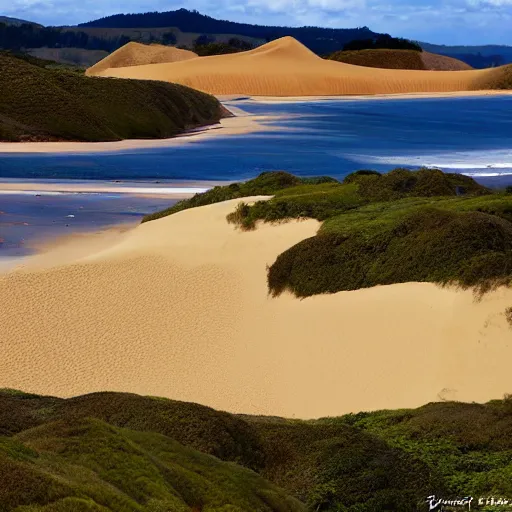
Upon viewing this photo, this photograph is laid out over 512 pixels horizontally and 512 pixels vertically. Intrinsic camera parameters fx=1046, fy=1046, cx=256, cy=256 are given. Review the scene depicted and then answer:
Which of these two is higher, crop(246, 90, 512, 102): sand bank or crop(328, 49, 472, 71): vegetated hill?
crop(328, 49, 472, 71): vegetated hill

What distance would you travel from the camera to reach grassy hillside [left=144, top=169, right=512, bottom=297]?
1579cm

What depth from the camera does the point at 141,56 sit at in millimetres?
139875

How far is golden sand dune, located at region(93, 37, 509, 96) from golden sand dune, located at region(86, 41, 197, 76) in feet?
59.2

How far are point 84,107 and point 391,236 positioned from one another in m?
43.5

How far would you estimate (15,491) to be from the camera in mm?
5414

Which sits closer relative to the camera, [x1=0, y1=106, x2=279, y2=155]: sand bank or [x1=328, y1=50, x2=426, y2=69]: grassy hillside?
[x1=0, y1=106, x2=279, y2=155]: sand bank

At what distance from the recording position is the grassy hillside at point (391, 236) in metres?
15.8

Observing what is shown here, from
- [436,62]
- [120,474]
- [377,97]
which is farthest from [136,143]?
[436,62]

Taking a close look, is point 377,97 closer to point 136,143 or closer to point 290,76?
point 290,76

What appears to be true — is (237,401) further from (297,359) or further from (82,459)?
(82,459)

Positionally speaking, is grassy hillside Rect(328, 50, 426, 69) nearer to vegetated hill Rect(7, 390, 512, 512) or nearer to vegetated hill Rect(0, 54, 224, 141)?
vegetated hill Rect(0, 54, 224, 141)

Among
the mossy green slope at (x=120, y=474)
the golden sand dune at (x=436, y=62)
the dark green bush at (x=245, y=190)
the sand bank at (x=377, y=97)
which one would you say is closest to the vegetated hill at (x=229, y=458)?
the mossy green slope at (x=120, y=474)

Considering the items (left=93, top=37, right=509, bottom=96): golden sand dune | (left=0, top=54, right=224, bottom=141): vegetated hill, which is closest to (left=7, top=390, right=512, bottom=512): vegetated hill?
(left=0, top=54, right=224, bottom=141): vegetated hill

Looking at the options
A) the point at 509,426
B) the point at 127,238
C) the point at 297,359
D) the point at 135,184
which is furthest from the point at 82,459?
the point at 135,184
